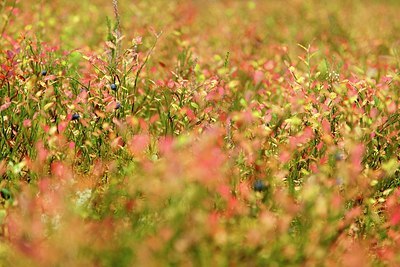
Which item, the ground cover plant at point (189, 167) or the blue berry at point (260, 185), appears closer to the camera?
the ground cover plant at point (189, 167)

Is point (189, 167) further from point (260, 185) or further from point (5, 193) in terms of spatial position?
point (5, 193)

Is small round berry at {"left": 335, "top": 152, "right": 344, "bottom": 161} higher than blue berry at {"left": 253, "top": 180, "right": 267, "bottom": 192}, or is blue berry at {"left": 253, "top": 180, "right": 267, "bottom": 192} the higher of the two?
blue berry at {"left": 253, "top": 180, "right": 267, "bottom": 192}

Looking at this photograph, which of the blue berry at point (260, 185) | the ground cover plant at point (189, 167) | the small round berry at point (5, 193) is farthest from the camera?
the blue berry at point (260, 185)

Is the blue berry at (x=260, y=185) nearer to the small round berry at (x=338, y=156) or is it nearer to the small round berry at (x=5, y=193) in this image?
the small round berry at (x=338, y=156)

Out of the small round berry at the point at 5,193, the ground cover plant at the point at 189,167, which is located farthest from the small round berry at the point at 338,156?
the small round berry at the point at 5,193

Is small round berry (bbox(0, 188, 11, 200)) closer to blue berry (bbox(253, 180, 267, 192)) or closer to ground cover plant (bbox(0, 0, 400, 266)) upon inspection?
ground cover plant (bbox(0, 0, 400, 266))

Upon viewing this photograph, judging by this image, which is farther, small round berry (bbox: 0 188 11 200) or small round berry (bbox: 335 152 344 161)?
small round berry (bbox: 335 152 344 161)

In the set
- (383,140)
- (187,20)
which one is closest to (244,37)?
(187,20)

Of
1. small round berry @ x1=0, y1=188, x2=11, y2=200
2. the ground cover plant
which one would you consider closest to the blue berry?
the ground cover plant
